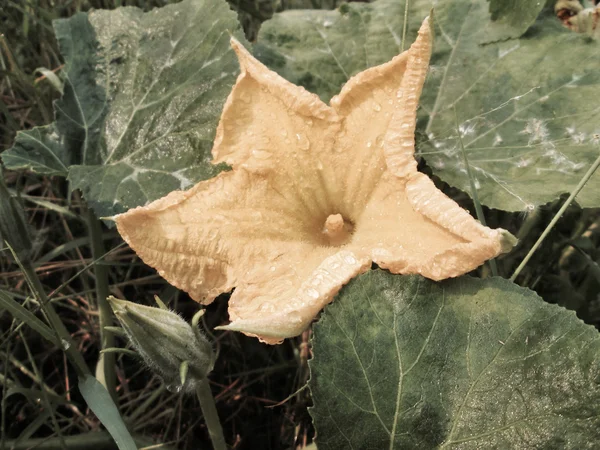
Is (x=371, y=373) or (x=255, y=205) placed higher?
(x=255, y=205)

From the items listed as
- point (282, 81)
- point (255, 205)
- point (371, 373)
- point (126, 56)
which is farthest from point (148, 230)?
point (126, 56)

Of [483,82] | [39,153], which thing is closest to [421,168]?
[483,82]

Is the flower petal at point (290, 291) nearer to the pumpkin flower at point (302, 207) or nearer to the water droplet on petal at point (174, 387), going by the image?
the pumpkin flower at point (302, 207)

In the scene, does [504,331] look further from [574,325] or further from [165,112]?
[165,112]

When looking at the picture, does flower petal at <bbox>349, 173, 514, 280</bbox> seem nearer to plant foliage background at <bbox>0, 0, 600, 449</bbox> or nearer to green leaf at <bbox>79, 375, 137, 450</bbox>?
plant foliage background at <bbox>0, 0, 600, 449</bbox>

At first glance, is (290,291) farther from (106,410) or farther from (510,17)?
(510,17)

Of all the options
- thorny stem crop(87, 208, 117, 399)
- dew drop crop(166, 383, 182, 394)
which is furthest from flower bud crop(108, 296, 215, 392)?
thorny stem crop(87, 208, 117, 399)
